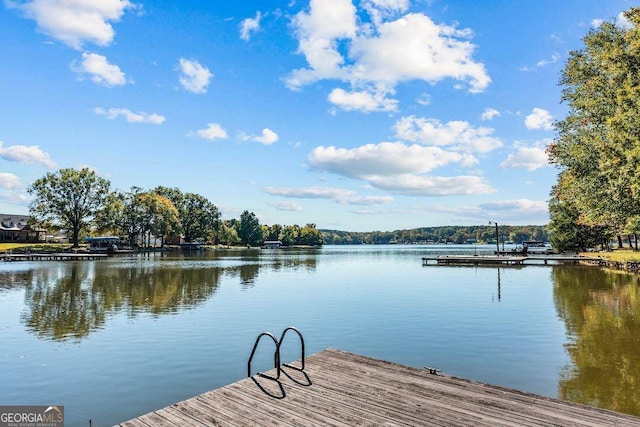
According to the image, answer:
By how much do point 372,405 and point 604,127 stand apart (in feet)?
129

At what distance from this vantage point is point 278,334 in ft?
66.2

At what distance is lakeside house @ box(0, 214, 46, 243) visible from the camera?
121m

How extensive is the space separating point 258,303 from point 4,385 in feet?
56.7

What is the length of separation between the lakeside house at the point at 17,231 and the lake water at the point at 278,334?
339 ft

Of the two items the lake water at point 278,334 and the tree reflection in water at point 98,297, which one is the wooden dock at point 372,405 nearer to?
the lake water at point 278,334

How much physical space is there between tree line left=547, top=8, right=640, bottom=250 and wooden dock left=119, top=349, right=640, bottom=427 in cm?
2717

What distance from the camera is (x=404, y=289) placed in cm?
3741

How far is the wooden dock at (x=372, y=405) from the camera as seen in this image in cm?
796

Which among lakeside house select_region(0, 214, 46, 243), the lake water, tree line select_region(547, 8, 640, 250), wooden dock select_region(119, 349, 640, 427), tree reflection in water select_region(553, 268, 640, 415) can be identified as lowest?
the lake water

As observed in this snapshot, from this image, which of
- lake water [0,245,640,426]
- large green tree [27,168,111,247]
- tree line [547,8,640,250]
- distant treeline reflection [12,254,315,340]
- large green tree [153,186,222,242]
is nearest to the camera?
lake water [0,245,640,426]

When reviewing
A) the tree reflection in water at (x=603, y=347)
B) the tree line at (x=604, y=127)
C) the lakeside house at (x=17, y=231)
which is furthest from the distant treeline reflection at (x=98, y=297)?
the lakeside house at (x=17, y=231)

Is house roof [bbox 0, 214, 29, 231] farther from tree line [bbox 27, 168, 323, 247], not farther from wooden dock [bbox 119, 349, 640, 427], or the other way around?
wooden dock [bbox 119, 349, 640, 427]

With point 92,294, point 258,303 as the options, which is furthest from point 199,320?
point 92,294

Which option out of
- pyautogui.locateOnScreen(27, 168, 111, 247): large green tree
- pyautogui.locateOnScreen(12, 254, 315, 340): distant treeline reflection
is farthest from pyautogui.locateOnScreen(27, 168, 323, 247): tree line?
pyautogui.locateOnScreen(12, 254, 315, 340): distant treeline reflection
